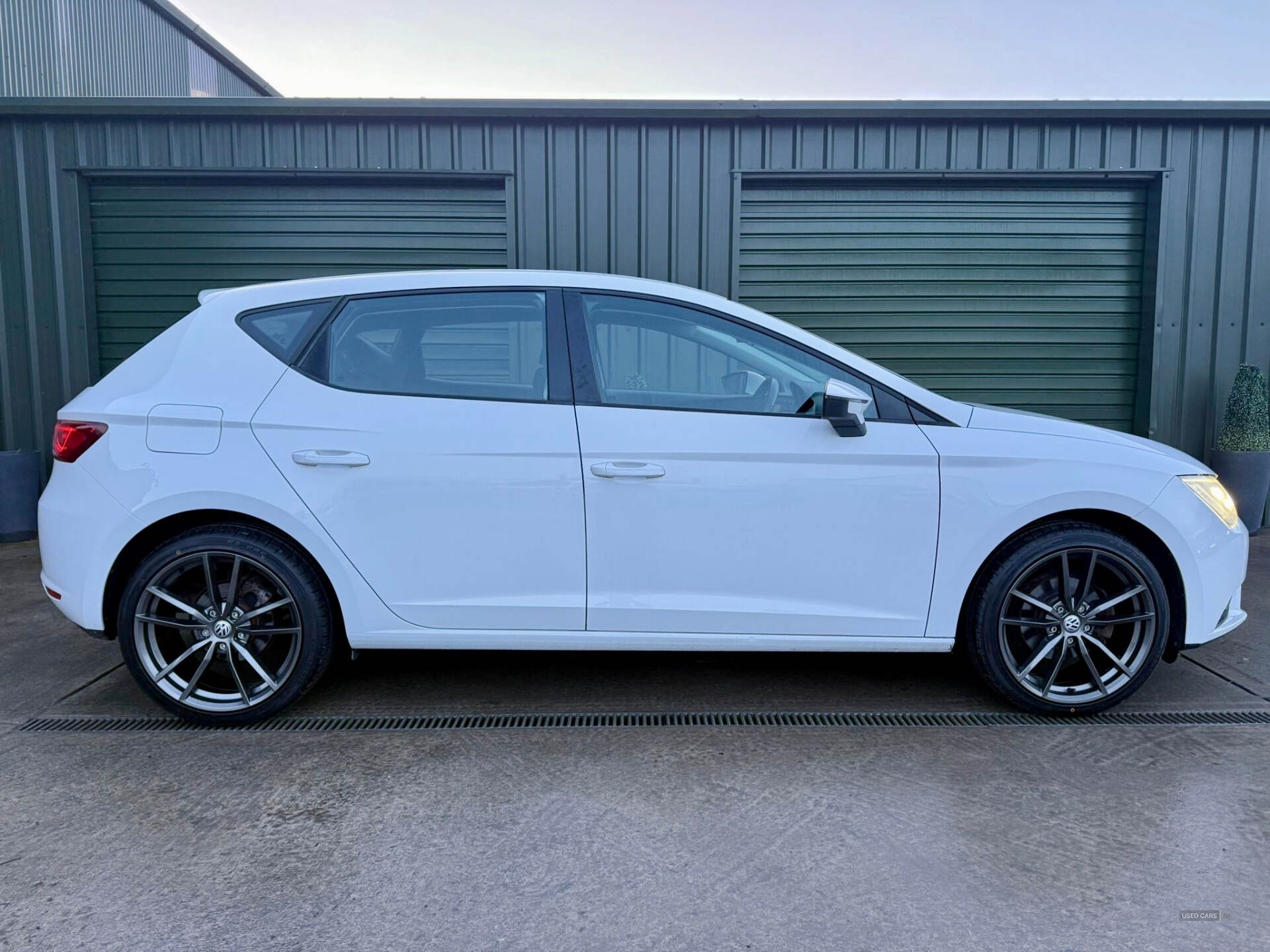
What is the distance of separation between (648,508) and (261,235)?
5.81 m

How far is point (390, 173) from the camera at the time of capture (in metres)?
7.41

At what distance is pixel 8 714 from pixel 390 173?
16.9 feet

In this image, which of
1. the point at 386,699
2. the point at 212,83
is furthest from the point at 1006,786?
the point at 212,83

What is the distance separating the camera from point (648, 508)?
10.8ft

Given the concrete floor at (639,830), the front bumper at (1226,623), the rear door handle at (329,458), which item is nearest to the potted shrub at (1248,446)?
the concrete floor at (639,830)

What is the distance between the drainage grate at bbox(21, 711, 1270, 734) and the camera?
11.4ft

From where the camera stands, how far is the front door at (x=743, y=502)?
330cm

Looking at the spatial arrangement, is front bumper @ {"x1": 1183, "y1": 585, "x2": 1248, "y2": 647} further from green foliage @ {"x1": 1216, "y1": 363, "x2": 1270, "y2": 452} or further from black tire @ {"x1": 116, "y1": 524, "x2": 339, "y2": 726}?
green foliage @ {"x1": 1216, "y1": 363, "x2": 1270, "y2": 452}

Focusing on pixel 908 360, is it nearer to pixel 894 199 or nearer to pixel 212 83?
pixel 894 199

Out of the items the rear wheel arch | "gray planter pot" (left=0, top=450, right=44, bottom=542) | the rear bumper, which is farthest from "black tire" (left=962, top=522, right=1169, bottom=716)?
"gray planter pot" (left=0, top=450, right=44, bottom=542)

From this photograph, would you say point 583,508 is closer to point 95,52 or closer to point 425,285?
point 425,285

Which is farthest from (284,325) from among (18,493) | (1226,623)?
(18,493)

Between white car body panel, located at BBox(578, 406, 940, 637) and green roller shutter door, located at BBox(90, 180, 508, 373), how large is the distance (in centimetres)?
481

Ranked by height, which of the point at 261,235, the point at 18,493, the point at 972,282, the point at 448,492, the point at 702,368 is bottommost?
the point at 18,493
